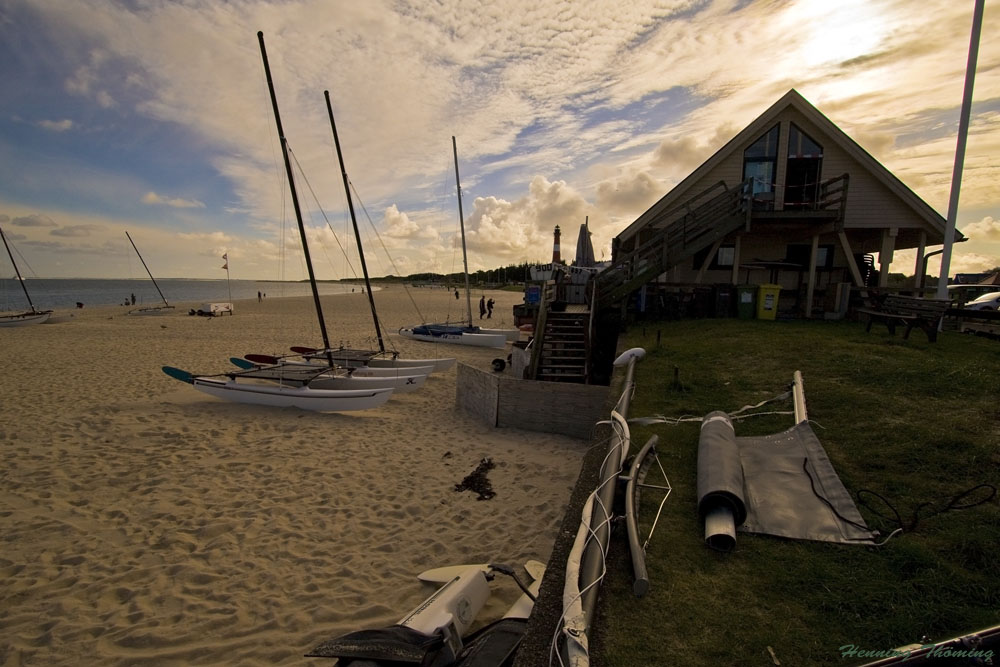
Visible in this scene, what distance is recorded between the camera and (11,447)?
8234 mm

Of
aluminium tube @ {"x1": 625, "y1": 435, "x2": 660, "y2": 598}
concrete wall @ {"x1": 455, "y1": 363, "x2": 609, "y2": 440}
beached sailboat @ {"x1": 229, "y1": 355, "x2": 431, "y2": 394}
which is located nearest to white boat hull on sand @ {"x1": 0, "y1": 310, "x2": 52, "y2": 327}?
beached sailboat @ {"x1": 229, "y1": 355, "x2": 431, "y2": 394}

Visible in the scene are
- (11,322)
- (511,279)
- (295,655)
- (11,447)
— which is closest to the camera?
(295,655)

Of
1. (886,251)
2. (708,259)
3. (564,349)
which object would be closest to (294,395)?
(564,349)

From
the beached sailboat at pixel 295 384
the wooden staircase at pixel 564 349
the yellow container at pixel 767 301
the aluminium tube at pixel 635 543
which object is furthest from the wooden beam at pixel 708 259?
the aluminium tube at pixel 635 543

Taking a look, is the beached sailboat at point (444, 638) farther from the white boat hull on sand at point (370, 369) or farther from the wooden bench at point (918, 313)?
the wooden bench at point (918, 313)

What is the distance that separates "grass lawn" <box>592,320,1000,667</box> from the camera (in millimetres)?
2650

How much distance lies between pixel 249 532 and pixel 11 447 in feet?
20.4

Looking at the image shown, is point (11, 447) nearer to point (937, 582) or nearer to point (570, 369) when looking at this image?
point (570, 369)

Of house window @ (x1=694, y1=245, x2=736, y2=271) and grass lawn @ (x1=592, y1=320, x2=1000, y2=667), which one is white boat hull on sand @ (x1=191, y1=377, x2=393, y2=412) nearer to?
grass lawn @ (x1=592, y1=320, x2=1000, y2=667)

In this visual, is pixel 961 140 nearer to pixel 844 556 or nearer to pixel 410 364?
pixel 844 556

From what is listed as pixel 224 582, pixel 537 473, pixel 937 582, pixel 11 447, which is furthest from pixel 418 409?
pixel 937 582

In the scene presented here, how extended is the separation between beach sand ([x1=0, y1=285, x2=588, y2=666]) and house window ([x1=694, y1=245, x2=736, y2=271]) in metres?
12.0

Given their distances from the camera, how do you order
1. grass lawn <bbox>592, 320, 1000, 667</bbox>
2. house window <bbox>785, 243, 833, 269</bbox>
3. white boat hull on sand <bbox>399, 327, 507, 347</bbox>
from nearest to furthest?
1. grass lawn <bbox>592, 320, 1000, 667</bbox>
2. house window <bbox>785, 243, 833, 269</bbox>
3. white boat hull on sand <bbox>399, 327, 507, 347</bbox>

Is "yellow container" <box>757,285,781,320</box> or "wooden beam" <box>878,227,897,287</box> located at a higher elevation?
"wooden beam" <box>878,227,897,287</box>
